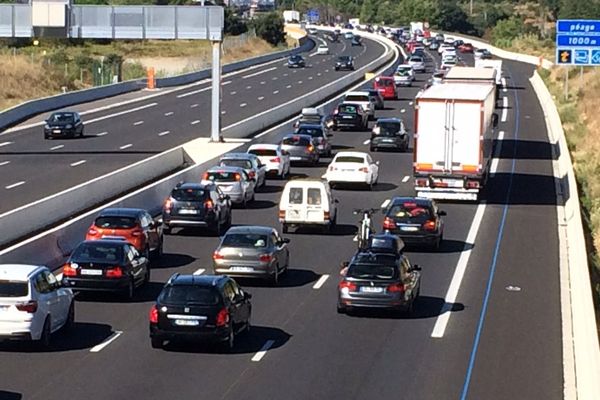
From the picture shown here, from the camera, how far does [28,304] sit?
22.0 metres

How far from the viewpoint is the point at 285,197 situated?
37.0 metres

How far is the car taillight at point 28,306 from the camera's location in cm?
2198

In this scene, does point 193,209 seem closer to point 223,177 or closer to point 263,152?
point 223,177

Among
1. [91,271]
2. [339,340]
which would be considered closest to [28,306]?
[91,271]

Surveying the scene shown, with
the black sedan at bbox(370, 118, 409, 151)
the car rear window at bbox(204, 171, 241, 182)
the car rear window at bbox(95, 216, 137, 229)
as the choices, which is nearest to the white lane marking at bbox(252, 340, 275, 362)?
the car rear window at bbox(95, 216, 137, 229)

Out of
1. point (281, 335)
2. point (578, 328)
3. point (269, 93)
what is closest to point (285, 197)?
point (281, 335)

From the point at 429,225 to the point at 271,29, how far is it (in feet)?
429

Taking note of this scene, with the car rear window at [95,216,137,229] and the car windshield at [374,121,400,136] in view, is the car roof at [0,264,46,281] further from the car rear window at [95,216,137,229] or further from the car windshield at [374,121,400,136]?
the car windshield at [374,121,400,136]

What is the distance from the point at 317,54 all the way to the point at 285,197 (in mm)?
106450

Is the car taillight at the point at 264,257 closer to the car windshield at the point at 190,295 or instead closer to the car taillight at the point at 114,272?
the car taillight at the point at 114,272

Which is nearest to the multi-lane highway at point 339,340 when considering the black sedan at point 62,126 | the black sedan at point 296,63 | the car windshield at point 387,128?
the car windshield at point 387,128

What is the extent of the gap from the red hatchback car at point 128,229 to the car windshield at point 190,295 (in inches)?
334

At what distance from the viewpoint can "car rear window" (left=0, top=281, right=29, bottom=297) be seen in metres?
22.1

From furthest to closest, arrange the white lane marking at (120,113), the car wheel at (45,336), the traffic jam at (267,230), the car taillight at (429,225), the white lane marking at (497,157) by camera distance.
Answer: the white lane marking at (120,113) → the white lane marking at (497,157) → the car taillight at (429,225) → the car wheel at (45,336) → the traffic jam at (267,230)
